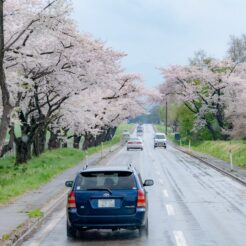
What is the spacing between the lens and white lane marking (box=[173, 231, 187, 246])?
38.5 ft

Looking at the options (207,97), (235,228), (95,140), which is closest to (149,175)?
(235,228)

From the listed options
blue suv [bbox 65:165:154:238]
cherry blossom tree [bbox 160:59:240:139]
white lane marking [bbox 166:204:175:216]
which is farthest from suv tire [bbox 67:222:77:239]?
cherry blossom tree [bbox 160:59:240:139]

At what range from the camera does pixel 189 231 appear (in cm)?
1320

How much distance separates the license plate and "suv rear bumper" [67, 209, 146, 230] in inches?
8.0

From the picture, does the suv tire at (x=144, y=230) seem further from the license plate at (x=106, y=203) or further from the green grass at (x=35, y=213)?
the green grass at (x=35, y=213)

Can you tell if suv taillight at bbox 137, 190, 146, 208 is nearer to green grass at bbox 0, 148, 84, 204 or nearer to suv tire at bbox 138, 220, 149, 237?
suv tire at bbox 138, 220, 149, 237

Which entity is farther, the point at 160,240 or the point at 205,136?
the point at 205,136

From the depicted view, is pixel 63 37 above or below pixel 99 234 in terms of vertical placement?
above

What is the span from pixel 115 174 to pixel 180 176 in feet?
59.6

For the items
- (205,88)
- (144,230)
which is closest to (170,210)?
(144,230)

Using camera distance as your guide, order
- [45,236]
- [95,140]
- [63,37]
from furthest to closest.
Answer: [95,140] < [63,37] < [45,236]

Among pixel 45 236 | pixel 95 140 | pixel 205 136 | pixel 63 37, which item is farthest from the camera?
pixel 95 140

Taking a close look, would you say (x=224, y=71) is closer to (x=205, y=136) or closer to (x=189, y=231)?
(x=205, y=136)

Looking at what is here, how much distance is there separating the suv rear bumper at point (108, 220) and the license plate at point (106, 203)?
0.20 metres
